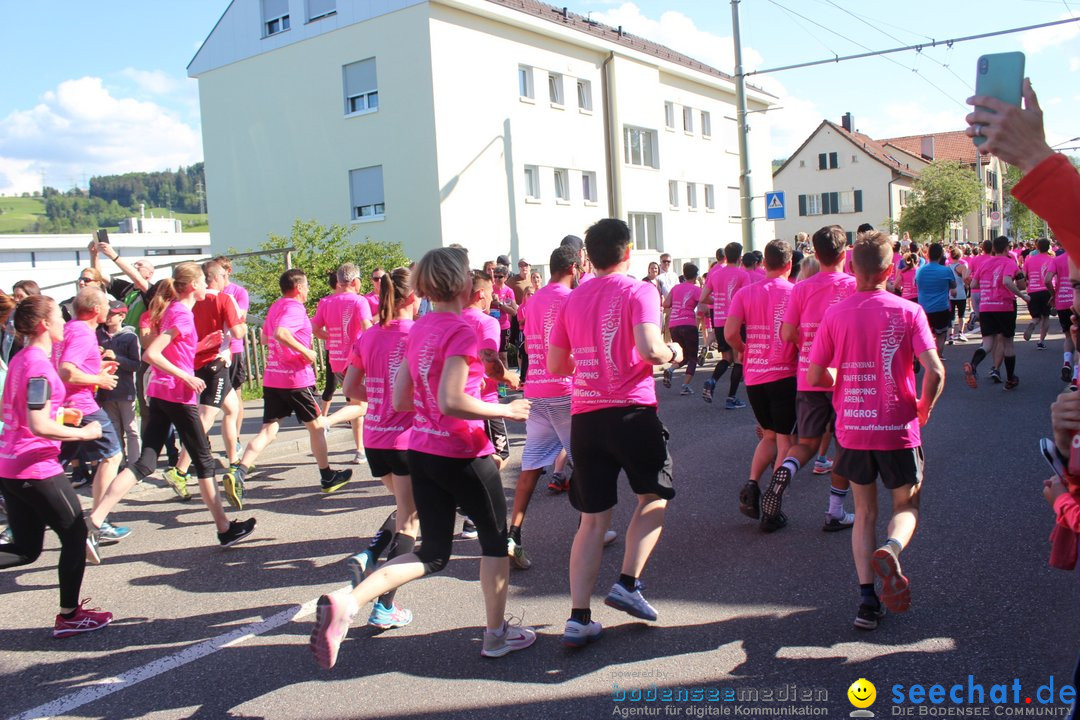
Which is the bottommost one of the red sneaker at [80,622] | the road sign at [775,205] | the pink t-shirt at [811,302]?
the red sneaker at [80,622]

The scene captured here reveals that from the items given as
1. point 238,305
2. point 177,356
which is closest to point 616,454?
point 177,356

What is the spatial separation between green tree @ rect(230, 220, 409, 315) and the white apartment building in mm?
2159

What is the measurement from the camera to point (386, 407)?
5.06 m

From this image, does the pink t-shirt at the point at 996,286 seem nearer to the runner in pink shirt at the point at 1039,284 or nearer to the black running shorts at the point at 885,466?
the runner in pink shirt at the point at 1039,284

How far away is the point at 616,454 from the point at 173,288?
4132 mm

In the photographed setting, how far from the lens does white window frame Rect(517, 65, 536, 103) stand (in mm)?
27734

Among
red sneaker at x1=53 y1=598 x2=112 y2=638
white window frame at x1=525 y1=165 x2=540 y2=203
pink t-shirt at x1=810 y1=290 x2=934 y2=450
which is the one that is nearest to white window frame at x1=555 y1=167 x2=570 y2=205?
white window frame at x1=525 y1=165 x2=540 y2=203

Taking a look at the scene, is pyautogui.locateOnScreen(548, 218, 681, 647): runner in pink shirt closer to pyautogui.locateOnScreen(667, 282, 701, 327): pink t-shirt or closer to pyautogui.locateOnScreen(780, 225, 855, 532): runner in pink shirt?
pyautogui.locateOnScreen(780, 225, 855, 532): runner in pink shirt

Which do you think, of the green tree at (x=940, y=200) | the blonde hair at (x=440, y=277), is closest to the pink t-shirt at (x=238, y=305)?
the blonde hair at (x=440, y=277)

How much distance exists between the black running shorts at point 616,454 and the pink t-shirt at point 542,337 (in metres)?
1.38

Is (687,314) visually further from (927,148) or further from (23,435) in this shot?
(927,148)

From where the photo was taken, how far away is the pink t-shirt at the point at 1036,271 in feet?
47.7

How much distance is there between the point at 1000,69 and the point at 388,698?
3322 millimetres

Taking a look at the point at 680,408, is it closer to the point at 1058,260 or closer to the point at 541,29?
the point at 1058,260
